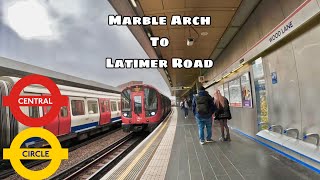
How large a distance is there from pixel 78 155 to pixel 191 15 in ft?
20.9

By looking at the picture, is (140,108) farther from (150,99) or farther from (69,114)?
(69,114)

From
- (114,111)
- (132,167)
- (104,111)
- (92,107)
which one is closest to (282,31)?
(132,167)

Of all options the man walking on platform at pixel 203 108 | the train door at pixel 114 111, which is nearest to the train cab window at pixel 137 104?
the train door at pixel 114 111

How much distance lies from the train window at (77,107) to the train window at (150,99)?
304cm

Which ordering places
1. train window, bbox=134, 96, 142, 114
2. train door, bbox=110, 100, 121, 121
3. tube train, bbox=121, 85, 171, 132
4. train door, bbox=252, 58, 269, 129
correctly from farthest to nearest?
train door, bbox=110, 100, 121, 121, train window, bbox=134, 96, 142, 114, tube train, bbox=121, 85, 171, 132, train door, bbox=252, 58, 269, 129

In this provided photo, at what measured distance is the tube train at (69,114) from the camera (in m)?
6.68

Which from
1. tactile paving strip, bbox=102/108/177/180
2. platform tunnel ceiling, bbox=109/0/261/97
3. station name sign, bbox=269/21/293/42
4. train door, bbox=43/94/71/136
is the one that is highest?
platform tunnel ceiling, bbox=109/0/261/97

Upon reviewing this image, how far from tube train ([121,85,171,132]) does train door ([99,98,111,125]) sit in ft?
7.78

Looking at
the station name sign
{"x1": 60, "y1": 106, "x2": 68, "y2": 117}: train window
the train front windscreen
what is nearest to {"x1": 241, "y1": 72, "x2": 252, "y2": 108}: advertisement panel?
the station name sign

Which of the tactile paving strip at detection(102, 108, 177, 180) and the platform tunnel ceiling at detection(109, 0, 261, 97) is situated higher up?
the platform tunnel ceiling at detection(109, 0, 261, 97)

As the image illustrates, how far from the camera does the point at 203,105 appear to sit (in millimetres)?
6625

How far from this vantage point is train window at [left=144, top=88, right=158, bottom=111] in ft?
41.7

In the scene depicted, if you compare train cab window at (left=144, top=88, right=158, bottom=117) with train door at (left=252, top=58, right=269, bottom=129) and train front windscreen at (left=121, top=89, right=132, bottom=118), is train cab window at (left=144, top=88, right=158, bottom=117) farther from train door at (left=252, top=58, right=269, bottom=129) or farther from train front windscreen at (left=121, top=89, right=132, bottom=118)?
train door at (left=252, top=58, right=269, bottom=129)

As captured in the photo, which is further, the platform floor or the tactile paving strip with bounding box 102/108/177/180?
the tactile paving strip with bounding box 102/108/177/180
